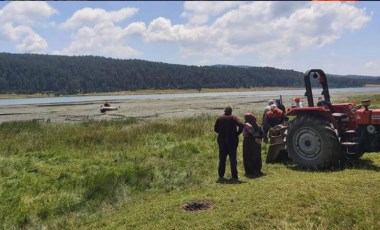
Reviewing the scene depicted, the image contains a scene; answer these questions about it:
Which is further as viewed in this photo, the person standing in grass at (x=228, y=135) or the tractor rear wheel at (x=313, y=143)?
the person standing in grass at (x=228, y=135)

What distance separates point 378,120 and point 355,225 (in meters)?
3.94

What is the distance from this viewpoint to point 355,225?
21.6 feet

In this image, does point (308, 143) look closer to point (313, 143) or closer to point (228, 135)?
point (313, 143)

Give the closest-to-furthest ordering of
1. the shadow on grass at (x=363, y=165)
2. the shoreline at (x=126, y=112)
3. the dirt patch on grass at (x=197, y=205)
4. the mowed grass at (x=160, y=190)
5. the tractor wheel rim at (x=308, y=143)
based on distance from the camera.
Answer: the mowed grass at (x=160, y=190) < the dirt patch on grass at (x=197, y=205) < the shadow on grass at (x=363, y=165) < the tractor wheel rim at (x=308, y=143) < the shoreline at (x=126, y=112)

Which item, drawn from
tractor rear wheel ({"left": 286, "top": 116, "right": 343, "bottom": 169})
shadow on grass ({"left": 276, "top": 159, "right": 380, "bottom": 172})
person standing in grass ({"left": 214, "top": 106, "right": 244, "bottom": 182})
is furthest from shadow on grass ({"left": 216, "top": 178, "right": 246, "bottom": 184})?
tractor rear wheel ({"left": 286, "top": 116, "right": 343, "bottom": 169})

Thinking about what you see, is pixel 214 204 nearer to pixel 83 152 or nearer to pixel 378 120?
pixel 378 120

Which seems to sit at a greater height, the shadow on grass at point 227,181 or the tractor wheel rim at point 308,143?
the tractor wheel rim at point 308,143

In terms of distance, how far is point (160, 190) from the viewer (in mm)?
10477

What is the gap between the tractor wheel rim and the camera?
10539 mm

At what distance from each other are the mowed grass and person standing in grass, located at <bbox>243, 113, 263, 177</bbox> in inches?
11.2

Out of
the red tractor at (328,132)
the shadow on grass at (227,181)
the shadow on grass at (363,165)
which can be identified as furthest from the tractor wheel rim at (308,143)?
the shadow on grass at (227,181)

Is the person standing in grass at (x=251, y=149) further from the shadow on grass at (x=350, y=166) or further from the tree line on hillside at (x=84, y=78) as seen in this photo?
the tree line on hillside at (x=84, y=78)

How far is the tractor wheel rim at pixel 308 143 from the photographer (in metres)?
10.5

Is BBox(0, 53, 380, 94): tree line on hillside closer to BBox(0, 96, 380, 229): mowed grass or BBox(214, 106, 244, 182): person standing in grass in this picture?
BBox(0, 96, 380, 229): mowed grass
